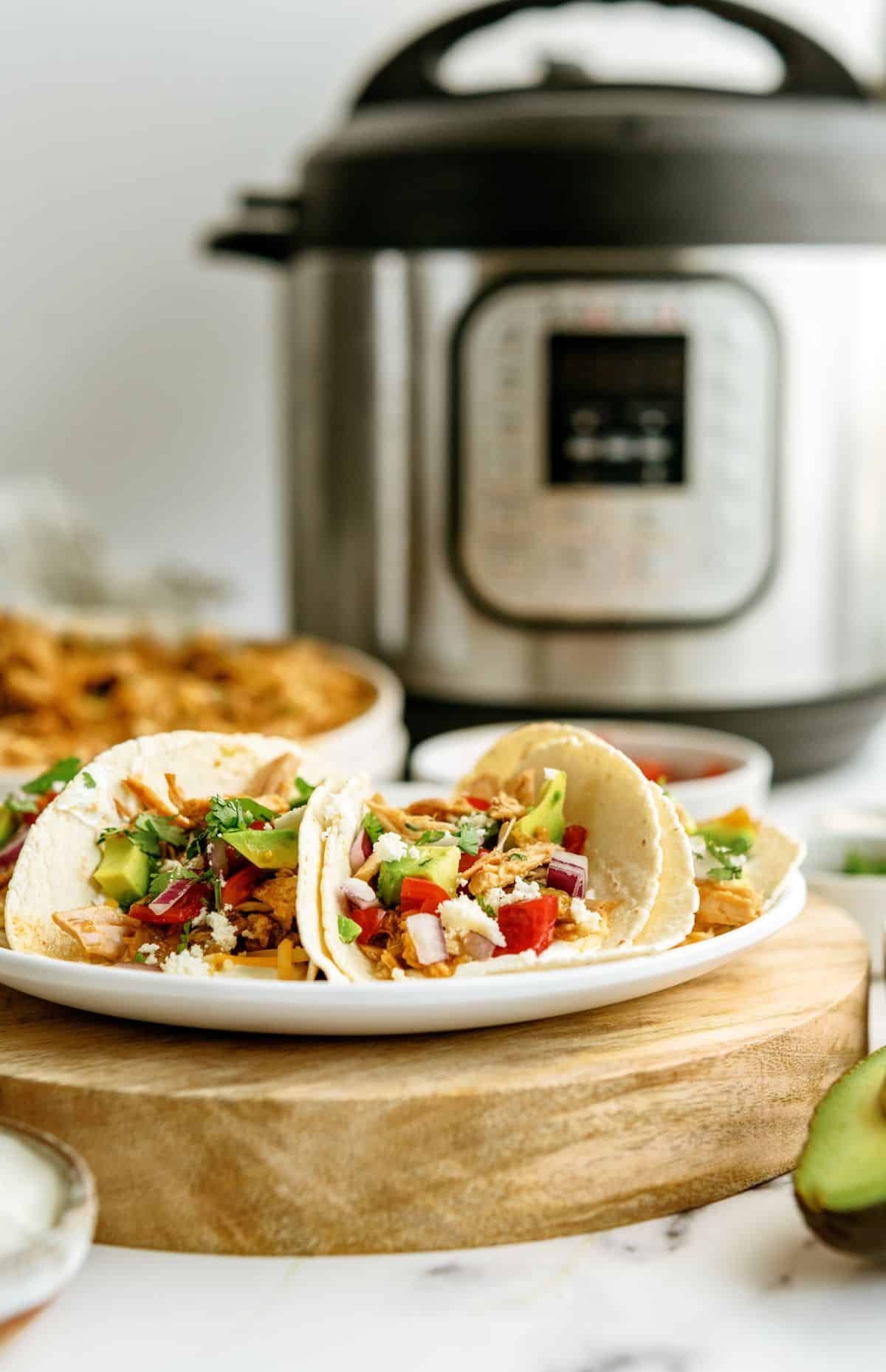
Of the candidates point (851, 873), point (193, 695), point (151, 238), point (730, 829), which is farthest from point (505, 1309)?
point (151, 238)

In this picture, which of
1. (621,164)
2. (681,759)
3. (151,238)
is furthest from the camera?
(151,238)

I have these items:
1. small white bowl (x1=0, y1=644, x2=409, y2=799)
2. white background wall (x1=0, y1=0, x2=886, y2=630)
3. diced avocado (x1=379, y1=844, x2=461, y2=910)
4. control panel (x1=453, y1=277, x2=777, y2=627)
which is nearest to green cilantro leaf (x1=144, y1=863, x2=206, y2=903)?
diced avocado (x1=379, y1=844, x2=461, y2=910)

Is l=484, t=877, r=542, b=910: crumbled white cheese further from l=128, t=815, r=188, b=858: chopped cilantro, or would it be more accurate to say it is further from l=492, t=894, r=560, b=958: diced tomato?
l=128, t=815, r=188, b=858: chopped cilantro

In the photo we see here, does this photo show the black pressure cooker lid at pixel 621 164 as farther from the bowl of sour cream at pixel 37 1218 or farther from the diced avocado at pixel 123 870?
the bowl of sour cream at pixel 37 1218

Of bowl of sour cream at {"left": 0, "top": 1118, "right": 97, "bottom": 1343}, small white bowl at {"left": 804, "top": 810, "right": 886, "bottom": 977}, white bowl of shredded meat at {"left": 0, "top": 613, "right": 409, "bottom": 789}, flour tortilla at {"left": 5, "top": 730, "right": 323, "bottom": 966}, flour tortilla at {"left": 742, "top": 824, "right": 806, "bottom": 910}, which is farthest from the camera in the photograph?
white bowl of shredded meat at {"left": 0, "top": 613, "right": 409, "bottom": 789}

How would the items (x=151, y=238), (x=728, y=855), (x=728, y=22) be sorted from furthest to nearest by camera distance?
(x=151, y=238) < (x=728, y=22) < (x=728, y=855)

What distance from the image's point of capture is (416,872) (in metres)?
0.85

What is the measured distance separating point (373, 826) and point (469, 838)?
2.1 inches

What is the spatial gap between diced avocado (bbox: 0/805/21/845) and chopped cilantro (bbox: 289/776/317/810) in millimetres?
172

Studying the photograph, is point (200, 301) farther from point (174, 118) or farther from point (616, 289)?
point (616, 289)

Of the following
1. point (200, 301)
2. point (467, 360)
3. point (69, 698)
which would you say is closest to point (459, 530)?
point (467, 360)

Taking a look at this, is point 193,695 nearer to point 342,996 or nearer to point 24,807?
point 24,807

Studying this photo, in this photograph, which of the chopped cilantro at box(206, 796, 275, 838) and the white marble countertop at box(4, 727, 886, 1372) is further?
the chopped cilantro at box(206, 796, 275, 838)

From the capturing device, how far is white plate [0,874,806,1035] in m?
0.78
